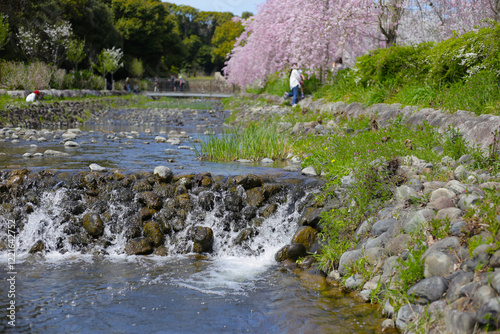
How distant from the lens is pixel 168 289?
5195 mm

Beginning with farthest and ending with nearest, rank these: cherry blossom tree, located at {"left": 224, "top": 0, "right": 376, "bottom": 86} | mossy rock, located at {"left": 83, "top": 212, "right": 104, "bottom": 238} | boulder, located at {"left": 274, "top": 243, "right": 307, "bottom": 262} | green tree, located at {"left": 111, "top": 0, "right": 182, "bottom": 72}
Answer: green tree, located at {"left": 111, "top": 0, "right": 182, "bottom": 72}
cherry blossom tree, located at {"left": 224, "top": 0, "right": 376, "bottom": 86}
mossy rock, located at {"left": 83, "top": 212, "right": 104, "bottom": 238}
boulder, located at {"left": 274, "top": 243, "right": 307, "bottom": 262}

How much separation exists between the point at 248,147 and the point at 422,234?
20.6 feet

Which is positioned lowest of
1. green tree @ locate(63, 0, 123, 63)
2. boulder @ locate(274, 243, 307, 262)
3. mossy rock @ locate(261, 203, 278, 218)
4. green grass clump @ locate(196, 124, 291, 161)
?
boulder @ locate(274, 243, 307, 262)

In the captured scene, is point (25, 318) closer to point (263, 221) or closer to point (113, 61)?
point (263, 221)

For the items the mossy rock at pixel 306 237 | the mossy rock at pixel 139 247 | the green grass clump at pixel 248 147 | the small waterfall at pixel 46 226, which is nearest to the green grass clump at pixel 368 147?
the green grass clump at pixel 248 147

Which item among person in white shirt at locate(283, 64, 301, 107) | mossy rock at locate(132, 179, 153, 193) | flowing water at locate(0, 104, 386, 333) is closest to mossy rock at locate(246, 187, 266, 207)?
flowing water at locate(0, 104, 386, 333)

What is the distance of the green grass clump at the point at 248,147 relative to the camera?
1044 cm

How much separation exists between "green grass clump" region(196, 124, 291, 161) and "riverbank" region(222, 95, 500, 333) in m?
2.32

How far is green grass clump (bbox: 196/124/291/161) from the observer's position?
34.2ft

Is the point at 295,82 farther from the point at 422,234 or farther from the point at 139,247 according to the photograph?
the point at 422,234

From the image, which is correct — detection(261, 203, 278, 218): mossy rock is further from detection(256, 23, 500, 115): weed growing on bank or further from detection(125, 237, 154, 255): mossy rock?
detection(256, 23, 500, 115): weed growing on bank

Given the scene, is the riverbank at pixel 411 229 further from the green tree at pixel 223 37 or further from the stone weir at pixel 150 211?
the green tree at pixel 223 37

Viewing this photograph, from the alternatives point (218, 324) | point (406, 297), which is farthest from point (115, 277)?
point (406, 297)

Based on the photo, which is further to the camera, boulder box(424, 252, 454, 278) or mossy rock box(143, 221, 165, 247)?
mossy rock box(143, 221, 165, 247)
